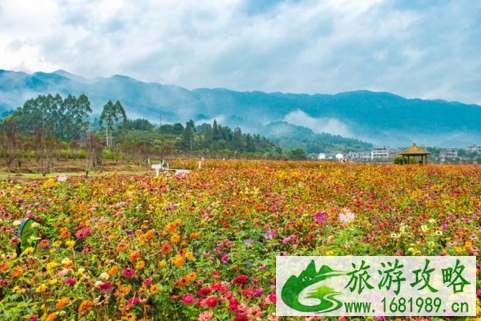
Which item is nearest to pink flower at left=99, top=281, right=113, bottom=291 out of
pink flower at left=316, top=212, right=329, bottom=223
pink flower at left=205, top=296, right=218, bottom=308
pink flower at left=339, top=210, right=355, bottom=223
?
pink flower at left=205, top=296, right=218, bottom=308

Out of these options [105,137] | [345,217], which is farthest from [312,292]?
[105,137]

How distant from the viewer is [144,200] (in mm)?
4637

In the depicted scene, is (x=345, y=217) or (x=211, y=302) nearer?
(x=211, y=302)

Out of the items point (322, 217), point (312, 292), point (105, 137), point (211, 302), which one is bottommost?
point (312, 292)

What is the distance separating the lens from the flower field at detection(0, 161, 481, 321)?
194 cm

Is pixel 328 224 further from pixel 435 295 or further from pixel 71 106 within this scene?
pixel 71 106

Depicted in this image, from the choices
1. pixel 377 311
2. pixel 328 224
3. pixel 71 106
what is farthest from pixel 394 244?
pixel 71 106

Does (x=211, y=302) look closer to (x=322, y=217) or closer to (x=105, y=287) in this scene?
(x=105, y=287)

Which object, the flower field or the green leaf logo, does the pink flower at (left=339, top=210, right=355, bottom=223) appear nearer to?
the flower field

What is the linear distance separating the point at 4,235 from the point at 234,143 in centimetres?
9089

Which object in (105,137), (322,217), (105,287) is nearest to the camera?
(105,287)

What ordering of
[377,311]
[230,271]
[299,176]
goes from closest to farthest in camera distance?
[377,311] → [230,271] → [299,176]

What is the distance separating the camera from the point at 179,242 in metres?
3.19

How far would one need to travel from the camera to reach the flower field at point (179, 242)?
194cm
